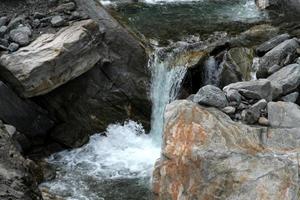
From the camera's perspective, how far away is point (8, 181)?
867 centimetres

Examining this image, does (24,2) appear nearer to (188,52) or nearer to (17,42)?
(17,42)

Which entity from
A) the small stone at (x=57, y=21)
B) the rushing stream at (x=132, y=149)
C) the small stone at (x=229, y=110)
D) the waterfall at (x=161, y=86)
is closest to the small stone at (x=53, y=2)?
the small stone at (x=57, y=21)

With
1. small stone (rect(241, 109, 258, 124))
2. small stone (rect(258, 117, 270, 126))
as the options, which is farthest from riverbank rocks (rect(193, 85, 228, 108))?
small stone (rect(258, 117, 270, 126))

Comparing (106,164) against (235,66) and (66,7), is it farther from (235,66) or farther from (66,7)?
(66,7)

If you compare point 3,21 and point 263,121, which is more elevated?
point 3,21

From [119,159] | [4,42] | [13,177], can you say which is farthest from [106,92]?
[13,177]

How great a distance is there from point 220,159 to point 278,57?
4831mm

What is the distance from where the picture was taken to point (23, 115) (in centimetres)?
1295

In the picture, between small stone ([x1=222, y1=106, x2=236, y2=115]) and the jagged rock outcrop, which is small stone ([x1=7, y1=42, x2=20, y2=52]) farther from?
small stone ([x1=222, y1=106, x2=236, y2=115])

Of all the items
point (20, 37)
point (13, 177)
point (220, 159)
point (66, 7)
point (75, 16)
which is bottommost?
point (13, 177)

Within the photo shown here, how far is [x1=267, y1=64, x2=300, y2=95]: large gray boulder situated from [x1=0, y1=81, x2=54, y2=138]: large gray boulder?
5818 millimetres

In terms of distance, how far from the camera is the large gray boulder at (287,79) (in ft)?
35.3

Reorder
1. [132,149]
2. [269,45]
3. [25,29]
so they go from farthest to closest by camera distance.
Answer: [269,45] < [132,149] < [25,29]

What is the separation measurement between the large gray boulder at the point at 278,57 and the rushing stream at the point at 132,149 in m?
1.37
